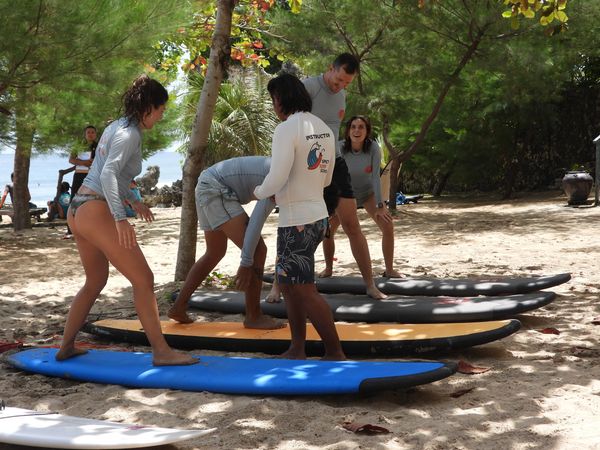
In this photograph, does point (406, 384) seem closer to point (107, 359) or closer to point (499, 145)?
point (107, 359)

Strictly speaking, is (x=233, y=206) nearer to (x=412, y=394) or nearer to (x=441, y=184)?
(x=412, y=394)

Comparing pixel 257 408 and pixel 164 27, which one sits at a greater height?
pixel 164 27

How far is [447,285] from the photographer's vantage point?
6020 mm

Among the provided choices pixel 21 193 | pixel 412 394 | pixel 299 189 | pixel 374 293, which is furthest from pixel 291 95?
pixel 21 193

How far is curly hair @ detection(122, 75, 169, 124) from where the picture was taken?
3.97 m

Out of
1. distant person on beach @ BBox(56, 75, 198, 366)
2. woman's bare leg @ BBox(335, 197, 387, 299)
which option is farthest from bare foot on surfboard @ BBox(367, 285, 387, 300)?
distant person on beach @ BBox(56, 75, 198, 366)

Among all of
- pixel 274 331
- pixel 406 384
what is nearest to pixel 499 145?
pixel 274 331

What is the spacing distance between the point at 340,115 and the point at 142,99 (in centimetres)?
171

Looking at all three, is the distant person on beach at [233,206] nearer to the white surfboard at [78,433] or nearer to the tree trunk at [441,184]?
the white surfboard at [78,433]

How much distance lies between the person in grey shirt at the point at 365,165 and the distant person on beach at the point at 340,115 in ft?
1.96

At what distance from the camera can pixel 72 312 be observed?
423cm

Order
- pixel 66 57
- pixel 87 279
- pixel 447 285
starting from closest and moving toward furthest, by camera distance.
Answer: pixel 87 279, pixel 447 285, pixel 66 57

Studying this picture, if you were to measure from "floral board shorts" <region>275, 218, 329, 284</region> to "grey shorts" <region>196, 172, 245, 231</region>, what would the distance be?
0.75m

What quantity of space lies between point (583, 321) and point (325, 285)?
2110mm
